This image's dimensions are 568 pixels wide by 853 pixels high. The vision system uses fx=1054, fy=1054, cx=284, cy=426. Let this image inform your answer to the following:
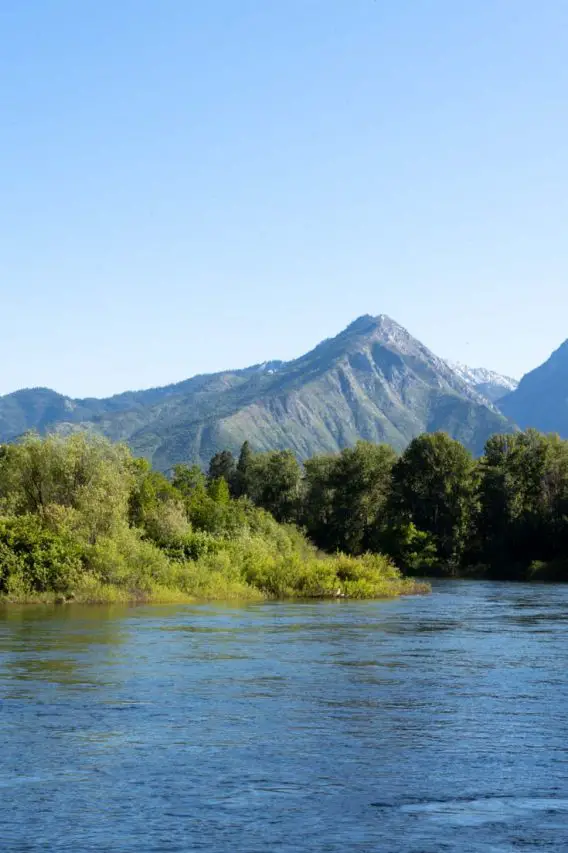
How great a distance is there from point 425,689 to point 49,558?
30.8 metres

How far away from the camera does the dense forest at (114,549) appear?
176 ft

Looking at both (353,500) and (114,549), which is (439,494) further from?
(114,549)

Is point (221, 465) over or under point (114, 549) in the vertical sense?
over

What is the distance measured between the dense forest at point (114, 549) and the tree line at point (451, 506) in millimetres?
34069

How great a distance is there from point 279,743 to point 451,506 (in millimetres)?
95418

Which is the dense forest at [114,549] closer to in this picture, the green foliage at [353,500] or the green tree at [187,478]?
the green tree at [187,478]

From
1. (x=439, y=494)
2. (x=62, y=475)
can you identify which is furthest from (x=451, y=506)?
(x=62, y=475)

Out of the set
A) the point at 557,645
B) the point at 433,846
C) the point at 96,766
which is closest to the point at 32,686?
the point at 96,766

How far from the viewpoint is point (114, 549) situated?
55.8 m

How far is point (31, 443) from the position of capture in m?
64.9

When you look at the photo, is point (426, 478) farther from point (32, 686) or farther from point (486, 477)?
point (32, 686)

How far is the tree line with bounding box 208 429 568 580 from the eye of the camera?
355 ft

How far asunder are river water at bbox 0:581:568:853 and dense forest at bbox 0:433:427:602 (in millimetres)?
14862

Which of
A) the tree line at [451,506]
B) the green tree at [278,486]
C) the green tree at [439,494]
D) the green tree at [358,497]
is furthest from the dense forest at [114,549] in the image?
the green tree at [278,486]
